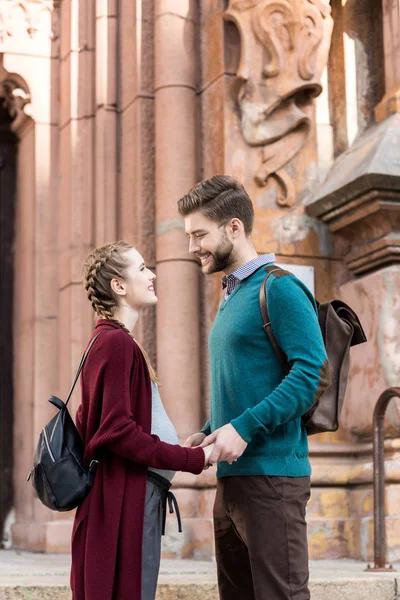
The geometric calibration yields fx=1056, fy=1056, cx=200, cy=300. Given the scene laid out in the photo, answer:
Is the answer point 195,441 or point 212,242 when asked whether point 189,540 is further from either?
point 212,242

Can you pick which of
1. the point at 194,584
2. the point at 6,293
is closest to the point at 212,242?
the point at 194,584

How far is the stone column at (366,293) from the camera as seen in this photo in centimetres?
541

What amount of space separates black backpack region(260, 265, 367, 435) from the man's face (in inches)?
5.4

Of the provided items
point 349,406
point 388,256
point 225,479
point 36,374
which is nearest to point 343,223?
point 388,256

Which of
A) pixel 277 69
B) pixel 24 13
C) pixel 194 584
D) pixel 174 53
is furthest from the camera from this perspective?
pixel 24 13

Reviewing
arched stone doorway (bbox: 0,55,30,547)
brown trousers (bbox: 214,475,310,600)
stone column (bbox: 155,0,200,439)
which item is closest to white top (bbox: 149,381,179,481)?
brown trousers (bbox: 214,475,310,600)

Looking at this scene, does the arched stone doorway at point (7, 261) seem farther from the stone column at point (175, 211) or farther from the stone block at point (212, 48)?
the stone block at point (212, 48)

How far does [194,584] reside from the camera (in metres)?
4.10

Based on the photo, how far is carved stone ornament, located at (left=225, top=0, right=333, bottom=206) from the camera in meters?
5.83

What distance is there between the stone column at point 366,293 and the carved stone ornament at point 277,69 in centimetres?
32

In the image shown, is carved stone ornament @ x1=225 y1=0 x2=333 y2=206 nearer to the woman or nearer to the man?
the man

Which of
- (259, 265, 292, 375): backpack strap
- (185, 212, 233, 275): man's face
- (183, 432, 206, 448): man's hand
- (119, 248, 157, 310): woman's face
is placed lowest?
(183, 432, 206, 448): man's hand

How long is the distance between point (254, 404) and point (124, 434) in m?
0.37

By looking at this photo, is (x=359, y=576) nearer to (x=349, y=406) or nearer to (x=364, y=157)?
(x=349, y=406)
